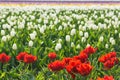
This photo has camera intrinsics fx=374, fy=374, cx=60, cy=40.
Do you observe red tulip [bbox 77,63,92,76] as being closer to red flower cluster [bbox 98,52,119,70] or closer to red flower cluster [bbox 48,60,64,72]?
red flower cluster [bbox 48,60,64,72]

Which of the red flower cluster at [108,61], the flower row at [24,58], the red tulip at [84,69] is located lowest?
the red tulip at [84,69]

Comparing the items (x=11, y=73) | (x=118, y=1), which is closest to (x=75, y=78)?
(x=11, y=73)

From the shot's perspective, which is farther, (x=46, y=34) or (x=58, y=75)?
(x=46, y=34)

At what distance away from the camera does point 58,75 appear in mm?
5219

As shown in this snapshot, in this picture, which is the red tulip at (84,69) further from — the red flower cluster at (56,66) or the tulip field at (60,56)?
the red flower cluster at (56,66)

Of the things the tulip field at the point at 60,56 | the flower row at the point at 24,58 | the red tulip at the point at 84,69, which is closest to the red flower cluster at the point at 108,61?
the tulip field at the point at 60,56

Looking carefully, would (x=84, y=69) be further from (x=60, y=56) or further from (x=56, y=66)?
(x=60, y=56)

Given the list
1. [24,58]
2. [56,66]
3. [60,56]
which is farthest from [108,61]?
[60,56]

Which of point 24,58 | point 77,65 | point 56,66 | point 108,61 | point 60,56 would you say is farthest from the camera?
point 60,56

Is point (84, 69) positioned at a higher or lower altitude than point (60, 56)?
lower

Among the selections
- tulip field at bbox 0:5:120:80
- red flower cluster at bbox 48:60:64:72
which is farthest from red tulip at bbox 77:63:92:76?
red flower cluster at bbox 48:60:64:72

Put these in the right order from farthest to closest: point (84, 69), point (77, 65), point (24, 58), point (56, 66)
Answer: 1. point (24, 58)
2. point (56, 66)
3. point (77, 65)
4. point (84, 69)

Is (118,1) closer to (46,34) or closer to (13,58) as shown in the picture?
(46,34)

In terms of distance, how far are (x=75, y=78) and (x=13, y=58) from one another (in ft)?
7.88
